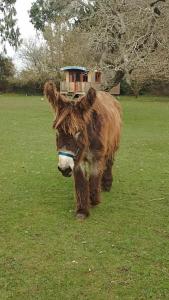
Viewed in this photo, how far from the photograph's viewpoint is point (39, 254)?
17.1 ft

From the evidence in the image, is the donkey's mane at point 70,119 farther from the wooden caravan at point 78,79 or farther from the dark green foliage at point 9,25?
the dark green foliage at point 9,25

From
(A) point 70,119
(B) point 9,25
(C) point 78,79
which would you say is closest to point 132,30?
(C) point 78,79

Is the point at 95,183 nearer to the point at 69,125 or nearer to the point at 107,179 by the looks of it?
the point at 69,125

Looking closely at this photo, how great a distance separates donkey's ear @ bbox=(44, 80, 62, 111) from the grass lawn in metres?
1.61

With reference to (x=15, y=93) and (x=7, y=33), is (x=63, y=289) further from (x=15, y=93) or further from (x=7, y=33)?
(x=7, y=33)

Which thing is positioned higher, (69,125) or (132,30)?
(132,30)

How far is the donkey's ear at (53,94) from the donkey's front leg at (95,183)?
42.0 inches

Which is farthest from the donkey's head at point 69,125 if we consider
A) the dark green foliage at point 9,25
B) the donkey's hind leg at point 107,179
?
the dark green foliage at point 9,25

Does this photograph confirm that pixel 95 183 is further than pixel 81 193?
Yes

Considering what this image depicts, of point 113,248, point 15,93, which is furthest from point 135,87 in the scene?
point 113,248

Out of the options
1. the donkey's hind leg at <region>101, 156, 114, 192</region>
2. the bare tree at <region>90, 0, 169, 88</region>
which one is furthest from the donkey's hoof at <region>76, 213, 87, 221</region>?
the bare tree at <region>90, 0, 169, 88</region>

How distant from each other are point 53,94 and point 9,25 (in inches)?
2097

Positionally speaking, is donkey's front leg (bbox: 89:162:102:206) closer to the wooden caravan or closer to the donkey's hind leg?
the donkey's hind leg

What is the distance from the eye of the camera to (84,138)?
19.4 feet
